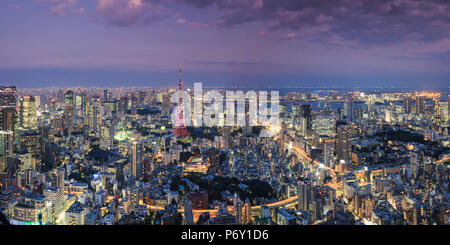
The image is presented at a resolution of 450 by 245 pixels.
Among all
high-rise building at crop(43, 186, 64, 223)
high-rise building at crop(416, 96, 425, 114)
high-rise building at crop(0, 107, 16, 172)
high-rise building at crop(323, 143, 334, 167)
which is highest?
high-rise building at crop(416, 96, 425, 114)

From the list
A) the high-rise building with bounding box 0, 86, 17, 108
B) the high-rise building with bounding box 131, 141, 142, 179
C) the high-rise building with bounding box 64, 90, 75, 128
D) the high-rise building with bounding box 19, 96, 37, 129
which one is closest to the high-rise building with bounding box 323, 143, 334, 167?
the high-rise building with bounding box 131, 141, 142, 179

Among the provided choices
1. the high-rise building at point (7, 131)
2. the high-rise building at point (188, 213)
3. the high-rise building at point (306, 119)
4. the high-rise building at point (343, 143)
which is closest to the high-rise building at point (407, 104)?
the high-rise building at point (343, 143)

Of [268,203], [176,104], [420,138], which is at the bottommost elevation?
[268,203]

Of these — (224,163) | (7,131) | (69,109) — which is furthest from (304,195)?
(69,109)

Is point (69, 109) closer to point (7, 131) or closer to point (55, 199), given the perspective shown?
point (7, 131)

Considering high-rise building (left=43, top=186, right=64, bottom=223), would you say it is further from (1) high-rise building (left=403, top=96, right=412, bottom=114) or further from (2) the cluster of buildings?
(1) high-rise building (left=403, top=96, right=412, bottom=114)

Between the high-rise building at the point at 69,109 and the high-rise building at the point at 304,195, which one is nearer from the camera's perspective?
the high-rise building at the point at 304,195

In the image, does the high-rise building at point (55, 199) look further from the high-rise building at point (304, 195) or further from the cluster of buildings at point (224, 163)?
the high-rise building at point (304, 195)
